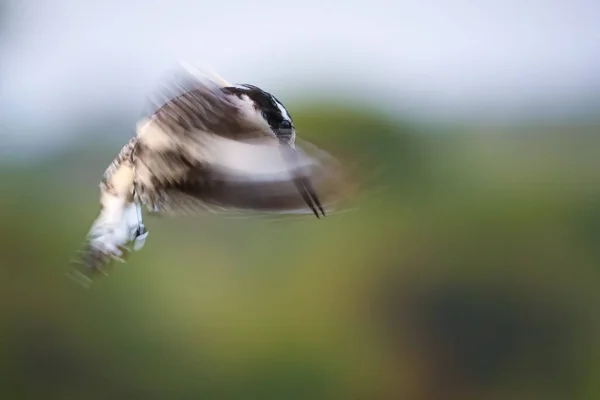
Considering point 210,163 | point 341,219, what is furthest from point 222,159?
point 341,219

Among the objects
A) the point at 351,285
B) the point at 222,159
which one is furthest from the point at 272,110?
the point at 351,285

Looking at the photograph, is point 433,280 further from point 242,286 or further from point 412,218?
point 242,286

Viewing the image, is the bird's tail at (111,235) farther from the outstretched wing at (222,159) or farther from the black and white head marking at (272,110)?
the black and white head marking at (272,110)

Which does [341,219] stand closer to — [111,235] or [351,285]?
[351,285]

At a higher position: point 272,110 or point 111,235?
point 272,110

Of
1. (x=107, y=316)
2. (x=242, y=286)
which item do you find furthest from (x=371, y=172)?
(x=107, y=316)

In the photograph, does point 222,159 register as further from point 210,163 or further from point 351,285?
point 351,285

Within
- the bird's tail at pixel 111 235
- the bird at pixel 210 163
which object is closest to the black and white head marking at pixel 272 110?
the bird at pixel 210 163
